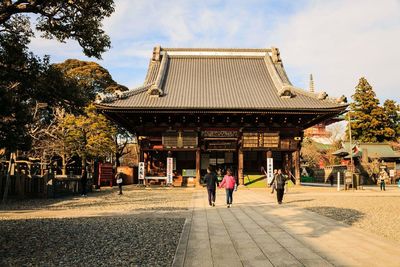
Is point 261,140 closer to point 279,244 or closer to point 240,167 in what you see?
point 240,167

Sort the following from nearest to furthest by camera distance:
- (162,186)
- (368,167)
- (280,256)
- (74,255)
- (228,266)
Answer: (228,266) → (280,256) → (74,255) → (162,186) → (368,167)

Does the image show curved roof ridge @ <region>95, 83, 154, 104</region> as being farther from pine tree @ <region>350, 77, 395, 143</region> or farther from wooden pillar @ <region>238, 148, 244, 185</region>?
pine tree @ <region>350, 77, 395, 143</region>

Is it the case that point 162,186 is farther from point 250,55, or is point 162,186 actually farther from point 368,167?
point 368,167

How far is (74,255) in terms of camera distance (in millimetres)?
6164

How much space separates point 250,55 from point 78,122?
56.7ft

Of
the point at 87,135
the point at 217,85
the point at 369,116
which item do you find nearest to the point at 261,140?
the point at 217,85

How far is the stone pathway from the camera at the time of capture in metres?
5.45

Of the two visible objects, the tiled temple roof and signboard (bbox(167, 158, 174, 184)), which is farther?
signboard (bbox(167, 158, 174, 184))

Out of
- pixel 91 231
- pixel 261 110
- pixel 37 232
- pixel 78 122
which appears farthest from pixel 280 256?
pixel 78 122

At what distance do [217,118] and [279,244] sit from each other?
1825 centimetres

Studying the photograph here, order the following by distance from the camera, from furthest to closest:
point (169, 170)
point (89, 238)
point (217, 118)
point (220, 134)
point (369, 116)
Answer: point (369, 116) → point (220, 134) → point (217, 118) → point (169, 170) → point (89, 238)

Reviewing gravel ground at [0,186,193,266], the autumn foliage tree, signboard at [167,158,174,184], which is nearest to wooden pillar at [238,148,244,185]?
signboard at [167,158,174,184]

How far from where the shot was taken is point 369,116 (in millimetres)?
42562

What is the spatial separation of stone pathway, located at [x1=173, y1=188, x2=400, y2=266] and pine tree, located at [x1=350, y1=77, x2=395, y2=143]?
124 ft
